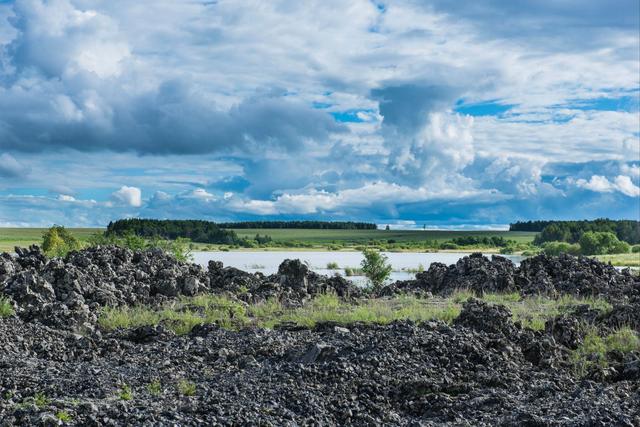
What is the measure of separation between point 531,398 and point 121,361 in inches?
286

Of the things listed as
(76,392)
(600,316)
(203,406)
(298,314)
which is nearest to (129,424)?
(203,406)

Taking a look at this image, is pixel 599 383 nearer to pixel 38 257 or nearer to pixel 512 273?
pixel 512 273

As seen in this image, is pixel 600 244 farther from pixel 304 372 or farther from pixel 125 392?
pixel 125 392

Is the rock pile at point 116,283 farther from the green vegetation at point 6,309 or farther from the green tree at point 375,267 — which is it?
the green tree at point 375,267

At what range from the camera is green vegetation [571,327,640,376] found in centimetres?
1494

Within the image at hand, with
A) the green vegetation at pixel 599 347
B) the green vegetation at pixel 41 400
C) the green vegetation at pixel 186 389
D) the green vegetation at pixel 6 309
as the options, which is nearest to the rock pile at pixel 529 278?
the green vegetation at pixel 599 347

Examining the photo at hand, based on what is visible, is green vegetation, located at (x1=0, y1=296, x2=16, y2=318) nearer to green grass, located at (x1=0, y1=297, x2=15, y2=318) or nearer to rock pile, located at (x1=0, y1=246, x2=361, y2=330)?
green grass, located at (x1=0, y1=297, x2=15, y2=318)

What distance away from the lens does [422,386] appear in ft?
40.1

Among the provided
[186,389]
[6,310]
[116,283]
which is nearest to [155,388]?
[186,389]

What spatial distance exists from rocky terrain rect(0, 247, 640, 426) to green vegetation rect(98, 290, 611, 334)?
0.87m

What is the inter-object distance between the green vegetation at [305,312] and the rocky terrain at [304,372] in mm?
873

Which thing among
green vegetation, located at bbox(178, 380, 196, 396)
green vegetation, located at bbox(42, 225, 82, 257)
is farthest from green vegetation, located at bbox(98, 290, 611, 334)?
green vegetation, located at bbox(42, 225, 82, 257)

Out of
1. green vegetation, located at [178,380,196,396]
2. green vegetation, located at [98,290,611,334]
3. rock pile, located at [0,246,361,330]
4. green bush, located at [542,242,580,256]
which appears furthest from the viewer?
green bush, located at [542,242,580,256]

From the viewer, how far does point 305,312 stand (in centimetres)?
2078
